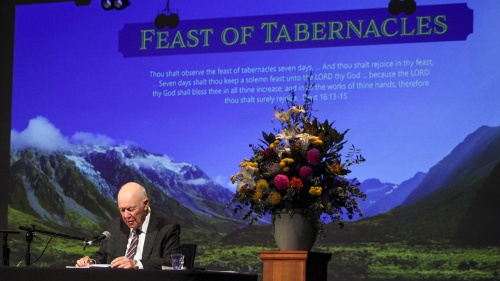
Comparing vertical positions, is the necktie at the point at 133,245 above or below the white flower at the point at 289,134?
below

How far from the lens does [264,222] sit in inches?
313

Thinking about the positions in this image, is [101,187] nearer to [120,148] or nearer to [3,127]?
[120,148]

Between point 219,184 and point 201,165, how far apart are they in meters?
0.24

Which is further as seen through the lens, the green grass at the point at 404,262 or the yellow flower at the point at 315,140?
the green grass at the point at 404,262

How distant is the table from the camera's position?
144 inches

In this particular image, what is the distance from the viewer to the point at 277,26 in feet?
26.2

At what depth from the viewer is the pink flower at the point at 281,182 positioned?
13.8 feet

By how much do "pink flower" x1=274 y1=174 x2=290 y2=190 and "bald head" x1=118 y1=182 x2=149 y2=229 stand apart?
0.81 meters

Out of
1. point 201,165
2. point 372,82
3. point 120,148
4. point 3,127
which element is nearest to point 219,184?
point 201,165

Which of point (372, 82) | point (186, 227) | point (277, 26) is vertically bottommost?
point (186, 227)

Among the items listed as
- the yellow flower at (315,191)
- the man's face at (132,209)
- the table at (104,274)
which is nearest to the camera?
the table at (104,274)

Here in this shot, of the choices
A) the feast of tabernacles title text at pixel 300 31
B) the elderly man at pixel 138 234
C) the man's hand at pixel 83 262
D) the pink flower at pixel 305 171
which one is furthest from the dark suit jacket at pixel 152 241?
the feast of tabernacles title text at pixel 300 31

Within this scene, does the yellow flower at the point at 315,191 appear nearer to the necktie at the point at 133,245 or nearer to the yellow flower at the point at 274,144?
the yellow flower at the point at 274,144

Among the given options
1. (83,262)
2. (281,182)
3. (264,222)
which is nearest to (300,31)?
(264,222)
